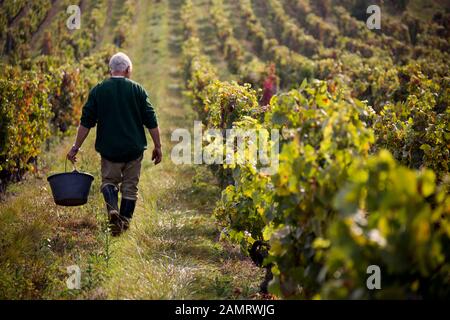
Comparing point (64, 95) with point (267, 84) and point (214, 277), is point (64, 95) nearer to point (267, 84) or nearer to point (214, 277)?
point (267, 84)

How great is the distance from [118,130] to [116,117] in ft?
0.45

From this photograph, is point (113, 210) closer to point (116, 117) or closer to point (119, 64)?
point (116, 117)

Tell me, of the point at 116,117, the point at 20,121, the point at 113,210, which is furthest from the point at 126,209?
the point at 20,121

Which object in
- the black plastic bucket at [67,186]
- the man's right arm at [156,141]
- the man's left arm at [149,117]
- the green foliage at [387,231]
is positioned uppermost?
the green foliage at [387,231]

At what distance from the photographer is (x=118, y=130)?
5.22m

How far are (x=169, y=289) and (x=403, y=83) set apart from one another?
8409 millimetres

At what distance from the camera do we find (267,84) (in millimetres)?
15734

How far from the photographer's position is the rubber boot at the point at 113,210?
5.20 meters

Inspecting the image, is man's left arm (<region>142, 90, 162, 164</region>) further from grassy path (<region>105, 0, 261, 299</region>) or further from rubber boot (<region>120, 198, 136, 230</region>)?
grassy path (<region>105, 0, 261, 299</region>)

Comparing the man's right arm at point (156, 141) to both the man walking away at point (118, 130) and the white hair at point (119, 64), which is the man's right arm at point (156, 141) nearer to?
the man walking away at point (118, 130)

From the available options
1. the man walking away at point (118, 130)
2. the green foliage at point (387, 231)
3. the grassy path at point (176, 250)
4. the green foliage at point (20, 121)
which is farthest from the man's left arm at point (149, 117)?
the green foliage at point (387, 231)

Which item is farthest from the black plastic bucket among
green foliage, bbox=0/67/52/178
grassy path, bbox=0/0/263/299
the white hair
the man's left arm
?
green foliage, bbox=0/67/52/178

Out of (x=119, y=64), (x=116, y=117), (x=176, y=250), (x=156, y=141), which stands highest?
(x=119, y=64)
